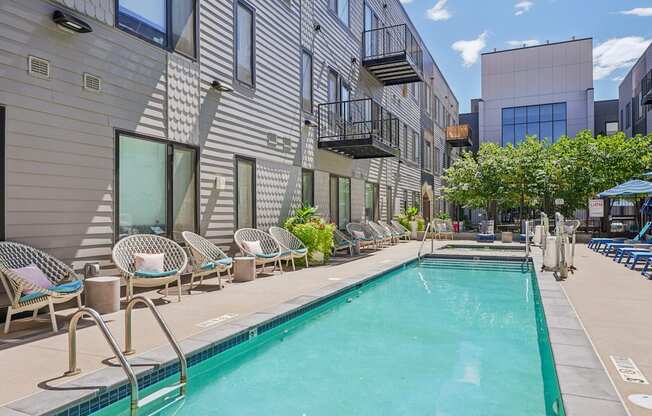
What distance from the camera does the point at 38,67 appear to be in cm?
504

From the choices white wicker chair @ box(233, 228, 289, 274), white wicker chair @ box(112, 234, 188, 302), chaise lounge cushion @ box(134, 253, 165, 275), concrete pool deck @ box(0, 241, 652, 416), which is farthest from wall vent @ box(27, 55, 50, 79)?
white wicker chair @ box(233, 228, 289, 274)

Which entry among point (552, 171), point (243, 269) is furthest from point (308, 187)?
point (552, 171)

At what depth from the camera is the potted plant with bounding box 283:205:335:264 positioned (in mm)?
9461

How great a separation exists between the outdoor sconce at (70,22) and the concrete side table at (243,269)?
3833mm

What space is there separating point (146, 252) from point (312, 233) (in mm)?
3989

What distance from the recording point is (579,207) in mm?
17969

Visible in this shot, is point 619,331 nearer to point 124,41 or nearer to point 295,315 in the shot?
point 295,315

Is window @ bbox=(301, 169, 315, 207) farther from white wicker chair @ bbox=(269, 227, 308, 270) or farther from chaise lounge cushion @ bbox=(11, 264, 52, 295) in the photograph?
chaise lounge cushion @ bbox=(11, 264, 52, 295)

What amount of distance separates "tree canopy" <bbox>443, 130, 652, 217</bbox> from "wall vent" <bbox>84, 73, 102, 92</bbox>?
1558 centimetres

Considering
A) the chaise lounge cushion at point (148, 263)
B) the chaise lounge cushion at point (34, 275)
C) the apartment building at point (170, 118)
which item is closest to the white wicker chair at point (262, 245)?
the apartment building at point (170, 118)

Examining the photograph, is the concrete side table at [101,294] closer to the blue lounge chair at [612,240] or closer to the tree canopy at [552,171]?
the blue lounge chair at [612,240]

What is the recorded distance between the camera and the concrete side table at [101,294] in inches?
194

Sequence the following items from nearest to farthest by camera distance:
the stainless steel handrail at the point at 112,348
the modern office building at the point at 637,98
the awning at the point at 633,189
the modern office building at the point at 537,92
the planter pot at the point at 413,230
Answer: the stainless steel handrail at the point at 112,348
the awning at the point at 633,189
the planter pot at the point at 413,230
the modern office building at the point at 637,98
the modern office building at the point at 537,92

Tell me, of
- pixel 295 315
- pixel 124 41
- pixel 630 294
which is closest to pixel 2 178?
pixel 124 41
